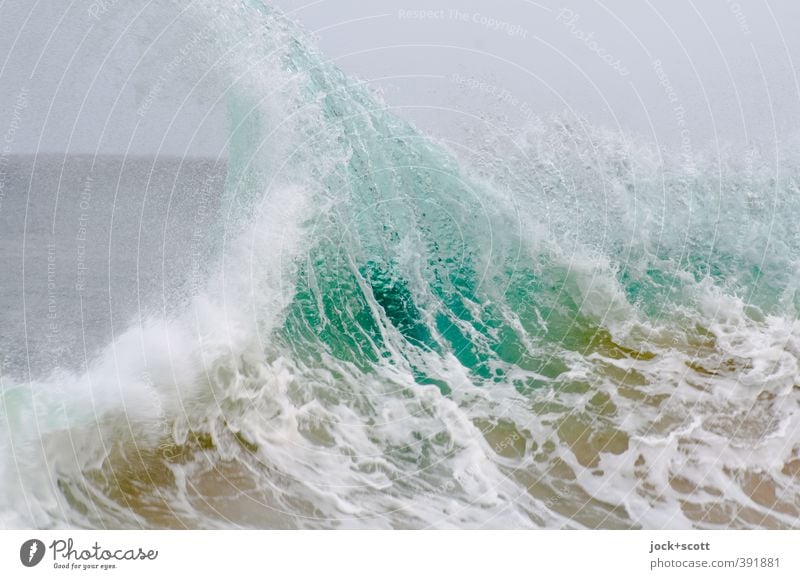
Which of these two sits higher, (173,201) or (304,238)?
(173,201)

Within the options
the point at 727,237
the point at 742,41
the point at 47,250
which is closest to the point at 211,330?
the point at 47,250

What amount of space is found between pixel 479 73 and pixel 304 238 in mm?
615

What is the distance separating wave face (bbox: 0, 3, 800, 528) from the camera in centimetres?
154
